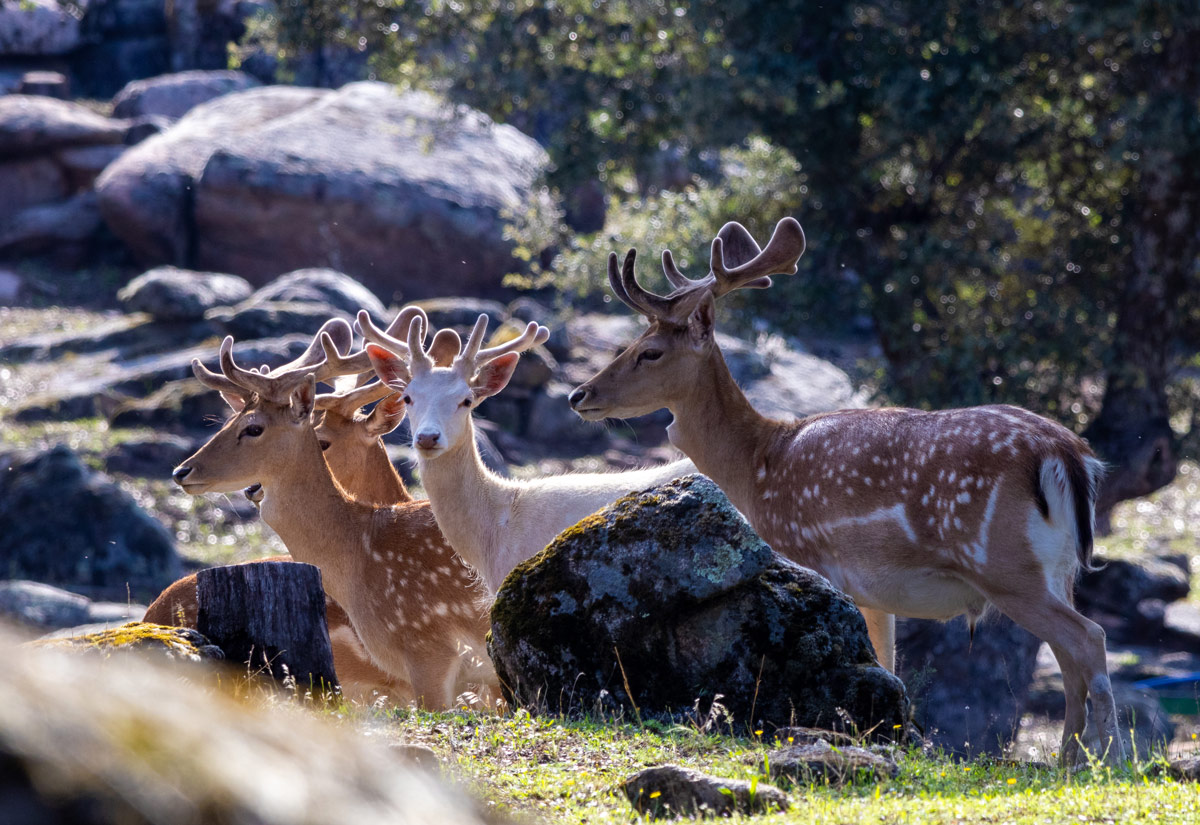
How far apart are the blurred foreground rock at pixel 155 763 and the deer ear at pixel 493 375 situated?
5351 millimetres

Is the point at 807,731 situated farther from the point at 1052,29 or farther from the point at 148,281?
the point at 148,281

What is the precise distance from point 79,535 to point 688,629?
9.81 meters

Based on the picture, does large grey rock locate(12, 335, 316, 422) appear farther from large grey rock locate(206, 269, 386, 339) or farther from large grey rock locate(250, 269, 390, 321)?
large grey rock locate(250, 269, 390, 321)

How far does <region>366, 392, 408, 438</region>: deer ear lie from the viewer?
8453 mm

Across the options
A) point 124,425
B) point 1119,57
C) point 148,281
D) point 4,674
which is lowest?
point 124,425

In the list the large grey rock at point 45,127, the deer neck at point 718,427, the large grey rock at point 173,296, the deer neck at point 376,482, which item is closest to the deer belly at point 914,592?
the deer neck at point 718,427

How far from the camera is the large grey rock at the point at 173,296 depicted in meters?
17.9

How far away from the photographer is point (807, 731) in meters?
4.72

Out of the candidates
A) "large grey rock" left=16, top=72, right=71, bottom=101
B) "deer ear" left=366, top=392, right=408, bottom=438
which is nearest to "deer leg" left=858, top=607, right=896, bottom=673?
"deer ear" left=366, top=392, right=408, bottom=438

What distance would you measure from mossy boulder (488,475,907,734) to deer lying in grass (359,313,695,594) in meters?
1.44

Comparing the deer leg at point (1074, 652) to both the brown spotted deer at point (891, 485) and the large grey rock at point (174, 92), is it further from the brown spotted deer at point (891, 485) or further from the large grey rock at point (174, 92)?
the large grey rock at point (174, 92)

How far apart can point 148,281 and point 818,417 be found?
13.1 meters

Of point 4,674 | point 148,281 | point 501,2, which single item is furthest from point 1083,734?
point 148,281

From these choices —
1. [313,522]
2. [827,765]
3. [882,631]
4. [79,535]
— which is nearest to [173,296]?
[79,535]
